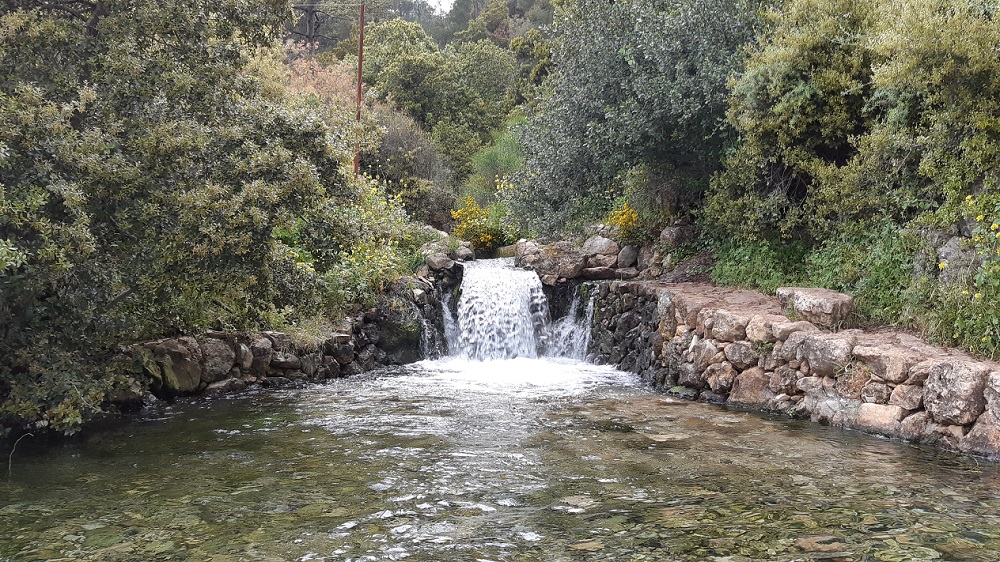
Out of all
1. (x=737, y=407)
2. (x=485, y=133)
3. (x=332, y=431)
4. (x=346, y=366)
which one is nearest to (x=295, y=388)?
(x=346, y=366)

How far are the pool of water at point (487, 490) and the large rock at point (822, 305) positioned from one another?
138 cm

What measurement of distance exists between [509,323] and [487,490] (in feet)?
26.6

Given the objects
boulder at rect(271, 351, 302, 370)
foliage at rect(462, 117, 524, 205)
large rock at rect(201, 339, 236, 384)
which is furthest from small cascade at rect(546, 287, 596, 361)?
foliage at rect(462, 117, 524, 205)

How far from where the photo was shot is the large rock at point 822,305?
8375 mm

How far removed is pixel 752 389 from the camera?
8.69 m

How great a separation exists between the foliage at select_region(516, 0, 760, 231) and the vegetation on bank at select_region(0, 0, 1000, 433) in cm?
5

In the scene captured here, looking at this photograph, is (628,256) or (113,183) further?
(628,256)

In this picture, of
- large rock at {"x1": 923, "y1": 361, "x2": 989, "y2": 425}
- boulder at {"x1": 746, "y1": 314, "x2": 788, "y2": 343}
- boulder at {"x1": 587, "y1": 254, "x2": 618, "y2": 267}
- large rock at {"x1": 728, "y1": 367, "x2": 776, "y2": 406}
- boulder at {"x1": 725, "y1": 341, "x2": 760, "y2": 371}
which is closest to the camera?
large rock at {"x1": 923, "y1": 361, "x2": 989, "y2": 425}

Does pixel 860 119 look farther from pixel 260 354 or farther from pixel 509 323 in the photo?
pixel 260 354

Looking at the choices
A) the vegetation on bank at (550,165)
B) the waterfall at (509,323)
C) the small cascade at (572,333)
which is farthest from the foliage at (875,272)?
the waterfall at (509,323)

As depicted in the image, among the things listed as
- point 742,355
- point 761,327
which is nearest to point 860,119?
point 761,327

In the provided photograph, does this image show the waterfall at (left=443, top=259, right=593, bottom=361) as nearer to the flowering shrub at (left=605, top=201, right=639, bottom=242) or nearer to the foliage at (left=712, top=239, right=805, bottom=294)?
the flowering shrub at (left=605, top=201, right=639, bottom=242)

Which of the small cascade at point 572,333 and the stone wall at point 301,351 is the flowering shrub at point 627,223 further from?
the stone wall at point 301,351

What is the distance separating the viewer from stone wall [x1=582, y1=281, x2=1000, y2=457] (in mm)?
6406
